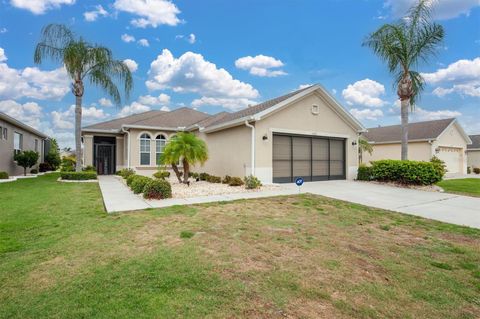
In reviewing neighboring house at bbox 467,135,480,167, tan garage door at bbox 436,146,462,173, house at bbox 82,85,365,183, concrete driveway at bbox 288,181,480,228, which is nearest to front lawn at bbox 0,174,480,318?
concrete driveway at bbox 288,181,480,228

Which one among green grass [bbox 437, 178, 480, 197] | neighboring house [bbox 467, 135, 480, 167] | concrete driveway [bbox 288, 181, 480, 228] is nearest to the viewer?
concrete driveway [bbox 288, 181, 480, 228]

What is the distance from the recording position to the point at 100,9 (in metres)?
13.9

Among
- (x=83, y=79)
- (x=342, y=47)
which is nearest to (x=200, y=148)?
(x=83, y=79)

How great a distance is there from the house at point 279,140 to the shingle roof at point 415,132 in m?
12.1

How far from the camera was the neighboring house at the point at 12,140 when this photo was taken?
17.2 meters

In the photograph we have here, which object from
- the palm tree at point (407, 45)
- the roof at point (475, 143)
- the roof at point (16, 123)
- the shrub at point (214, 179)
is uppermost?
the palm tree at point (407, 45)

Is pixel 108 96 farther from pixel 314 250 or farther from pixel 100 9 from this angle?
pixel 314 250

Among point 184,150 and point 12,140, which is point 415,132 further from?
point 12,140

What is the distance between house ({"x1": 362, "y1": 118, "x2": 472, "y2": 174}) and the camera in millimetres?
23681

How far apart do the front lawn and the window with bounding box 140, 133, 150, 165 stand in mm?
12279

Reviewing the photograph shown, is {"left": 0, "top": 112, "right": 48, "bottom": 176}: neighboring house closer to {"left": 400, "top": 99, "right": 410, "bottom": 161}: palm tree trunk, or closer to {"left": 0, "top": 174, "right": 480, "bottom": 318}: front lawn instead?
{"left": 0, "top": 174, "right": 480, "bottom": 318}: front lawn

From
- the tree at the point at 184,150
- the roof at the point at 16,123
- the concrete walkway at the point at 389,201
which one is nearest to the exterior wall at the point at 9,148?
the roof at the point at 16,123

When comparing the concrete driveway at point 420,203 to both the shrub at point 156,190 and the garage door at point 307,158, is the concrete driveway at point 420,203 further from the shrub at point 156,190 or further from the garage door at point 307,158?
the shrub at point 156,190

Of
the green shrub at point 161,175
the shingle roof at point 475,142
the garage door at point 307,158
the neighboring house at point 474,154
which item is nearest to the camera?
the garage door at point 307,158
